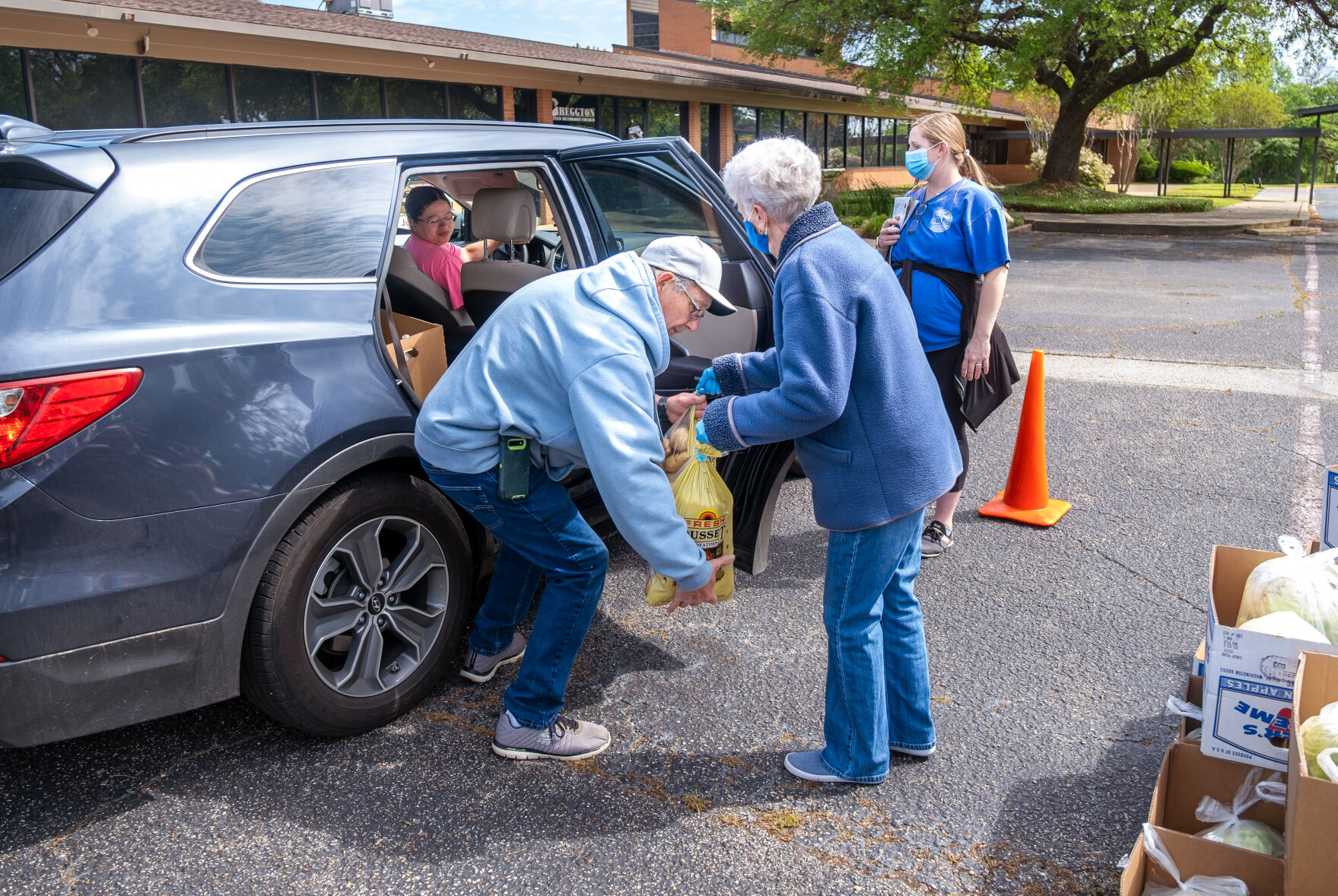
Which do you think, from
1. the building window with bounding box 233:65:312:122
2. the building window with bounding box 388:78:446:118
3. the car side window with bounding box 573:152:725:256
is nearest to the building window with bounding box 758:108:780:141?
the building window with bounding box 388:78:446:118

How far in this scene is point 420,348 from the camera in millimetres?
3627

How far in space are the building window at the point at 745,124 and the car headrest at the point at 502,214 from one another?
25.7m

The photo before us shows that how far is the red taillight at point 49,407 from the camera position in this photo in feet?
7.43

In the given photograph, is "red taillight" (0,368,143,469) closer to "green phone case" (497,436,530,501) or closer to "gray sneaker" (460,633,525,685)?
"green phone case" (497,436,530,501)

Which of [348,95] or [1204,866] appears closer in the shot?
[1204,866]

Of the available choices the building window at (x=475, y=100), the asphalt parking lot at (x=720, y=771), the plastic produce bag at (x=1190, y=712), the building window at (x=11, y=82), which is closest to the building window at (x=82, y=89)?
the building window at (x=11, y=82)

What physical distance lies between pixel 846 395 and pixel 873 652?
0.73 metres

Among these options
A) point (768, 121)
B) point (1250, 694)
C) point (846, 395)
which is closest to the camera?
point (1250, 694)

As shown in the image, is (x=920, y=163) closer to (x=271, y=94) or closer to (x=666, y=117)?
(x=271, y=94)

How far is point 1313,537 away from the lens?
4590 mm

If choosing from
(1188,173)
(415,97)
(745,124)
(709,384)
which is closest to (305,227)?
(709,384)

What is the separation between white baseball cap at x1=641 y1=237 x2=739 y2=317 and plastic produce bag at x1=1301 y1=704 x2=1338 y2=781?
160 centimetres

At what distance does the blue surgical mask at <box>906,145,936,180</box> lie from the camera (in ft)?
13.3

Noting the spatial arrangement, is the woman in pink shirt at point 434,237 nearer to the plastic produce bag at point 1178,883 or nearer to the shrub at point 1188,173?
the plastic produce bag at point 1178,883
